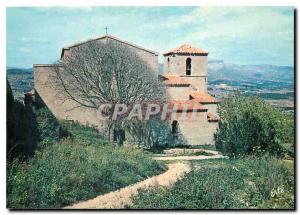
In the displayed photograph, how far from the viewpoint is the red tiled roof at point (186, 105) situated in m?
12.9

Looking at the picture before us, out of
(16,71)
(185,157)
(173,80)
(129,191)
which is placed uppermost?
(16,71)

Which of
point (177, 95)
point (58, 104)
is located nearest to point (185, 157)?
point (177, 95)

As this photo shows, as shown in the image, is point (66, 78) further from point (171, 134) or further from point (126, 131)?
point (171, 134)

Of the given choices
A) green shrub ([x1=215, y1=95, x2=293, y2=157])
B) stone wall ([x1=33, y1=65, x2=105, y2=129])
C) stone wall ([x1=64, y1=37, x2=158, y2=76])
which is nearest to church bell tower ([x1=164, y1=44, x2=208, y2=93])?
stone wall ([x1=64, y1=37, x2=158, y2=76])

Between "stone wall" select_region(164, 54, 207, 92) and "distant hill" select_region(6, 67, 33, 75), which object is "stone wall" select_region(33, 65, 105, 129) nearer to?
"distant hill" select_region(6, 67, 33, 75)

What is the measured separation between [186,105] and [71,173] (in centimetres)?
404

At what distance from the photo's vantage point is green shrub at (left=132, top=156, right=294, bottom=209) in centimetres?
1066

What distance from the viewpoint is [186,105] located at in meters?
13.2

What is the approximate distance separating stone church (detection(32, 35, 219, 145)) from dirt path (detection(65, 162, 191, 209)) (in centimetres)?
127

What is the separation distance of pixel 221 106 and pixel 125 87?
3.80m

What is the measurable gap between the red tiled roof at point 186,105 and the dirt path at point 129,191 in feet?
5.50

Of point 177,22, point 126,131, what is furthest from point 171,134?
point 177,22

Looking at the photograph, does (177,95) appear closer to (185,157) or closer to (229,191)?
(185,157)

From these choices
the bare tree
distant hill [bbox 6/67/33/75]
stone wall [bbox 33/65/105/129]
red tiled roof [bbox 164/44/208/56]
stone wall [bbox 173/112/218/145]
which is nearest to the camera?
distant hill [bbox 6/67/33/75]
